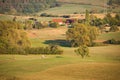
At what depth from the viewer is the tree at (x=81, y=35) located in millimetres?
16375

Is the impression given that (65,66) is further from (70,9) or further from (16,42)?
(70,9)

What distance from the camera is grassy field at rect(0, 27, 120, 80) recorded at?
12.0m

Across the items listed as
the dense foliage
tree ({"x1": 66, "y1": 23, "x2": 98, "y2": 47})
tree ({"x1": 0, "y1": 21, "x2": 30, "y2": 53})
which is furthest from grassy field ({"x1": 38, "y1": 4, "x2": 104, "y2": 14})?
tree ({"x1": 0, "y1": 21, "x2": 30, "y2": 53})

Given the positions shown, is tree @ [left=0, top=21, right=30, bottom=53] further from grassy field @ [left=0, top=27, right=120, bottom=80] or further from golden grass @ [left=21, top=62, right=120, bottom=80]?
golden grass @ [left=21, top=62, right=120, bottom=80]

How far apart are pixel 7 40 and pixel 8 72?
3.18m

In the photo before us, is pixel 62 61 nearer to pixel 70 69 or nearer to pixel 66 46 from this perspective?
pixel 70 69

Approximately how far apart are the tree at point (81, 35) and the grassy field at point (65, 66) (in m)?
0.80

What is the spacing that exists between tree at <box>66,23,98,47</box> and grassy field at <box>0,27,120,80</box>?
80 centimetres

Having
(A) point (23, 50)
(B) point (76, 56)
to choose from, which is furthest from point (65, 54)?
(A) point (23, 50)

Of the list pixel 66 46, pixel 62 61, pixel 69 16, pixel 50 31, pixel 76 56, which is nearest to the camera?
pixel 62 61

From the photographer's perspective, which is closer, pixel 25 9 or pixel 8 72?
pixel 8 72

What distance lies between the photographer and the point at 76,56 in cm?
1454

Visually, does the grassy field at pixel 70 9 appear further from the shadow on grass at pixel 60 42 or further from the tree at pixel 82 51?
the tree at pixel 82 51

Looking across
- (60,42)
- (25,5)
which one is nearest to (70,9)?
(25,5)
